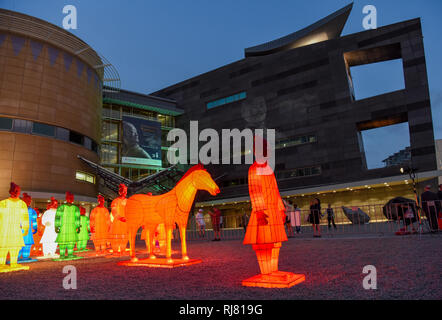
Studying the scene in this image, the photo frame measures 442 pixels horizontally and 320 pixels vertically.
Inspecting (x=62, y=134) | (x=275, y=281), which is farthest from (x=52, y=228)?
(x=62, y=134)

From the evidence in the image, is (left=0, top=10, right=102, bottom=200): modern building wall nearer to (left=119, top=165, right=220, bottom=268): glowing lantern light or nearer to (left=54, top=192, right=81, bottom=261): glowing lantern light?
(left=54, top=192, right=81, bottom=261): glowing lantern light

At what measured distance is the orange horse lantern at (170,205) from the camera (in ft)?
21.9

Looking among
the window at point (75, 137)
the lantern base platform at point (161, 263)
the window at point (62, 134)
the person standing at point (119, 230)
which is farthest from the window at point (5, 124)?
the lantern base platform at point (161, 263)

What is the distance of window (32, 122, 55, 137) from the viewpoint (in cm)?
2606

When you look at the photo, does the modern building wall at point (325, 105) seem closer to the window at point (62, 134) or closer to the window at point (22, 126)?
the window at point (62, 134)

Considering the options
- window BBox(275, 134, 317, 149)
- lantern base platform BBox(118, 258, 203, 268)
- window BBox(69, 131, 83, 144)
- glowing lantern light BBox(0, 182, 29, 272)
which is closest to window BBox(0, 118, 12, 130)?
window BBox(69, 131, 83, 144)

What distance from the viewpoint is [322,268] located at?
543 centimetres

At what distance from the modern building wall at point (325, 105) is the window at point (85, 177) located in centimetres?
1494

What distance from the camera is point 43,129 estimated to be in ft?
87.2

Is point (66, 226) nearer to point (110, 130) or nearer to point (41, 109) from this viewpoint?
point (41, 109)

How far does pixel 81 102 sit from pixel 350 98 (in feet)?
94.2

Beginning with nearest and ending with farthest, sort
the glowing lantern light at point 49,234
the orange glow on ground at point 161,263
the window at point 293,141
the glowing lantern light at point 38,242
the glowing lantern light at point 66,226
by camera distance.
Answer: the orange glow on ground at point 161,263, the glowing lantern light at point 66,226, the glowing lantern light at point 49,234, the glowing lantern light at point 38,242, the window at point 293,141
